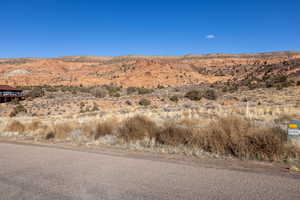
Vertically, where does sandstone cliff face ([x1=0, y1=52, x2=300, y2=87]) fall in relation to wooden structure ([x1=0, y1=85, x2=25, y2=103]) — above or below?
above

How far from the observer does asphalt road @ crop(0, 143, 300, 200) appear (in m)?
3.85

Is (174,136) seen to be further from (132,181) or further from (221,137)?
(132,181)

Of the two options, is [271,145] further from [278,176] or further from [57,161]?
[57,161]

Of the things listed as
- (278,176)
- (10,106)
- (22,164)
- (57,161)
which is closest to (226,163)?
(278,176)

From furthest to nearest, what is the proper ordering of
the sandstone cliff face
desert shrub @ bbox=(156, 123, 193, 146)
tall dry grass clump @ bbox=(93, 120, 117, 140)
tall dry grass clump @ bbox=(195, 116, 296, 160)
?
the sandstone cliff face, tall dry grass clump @ bbox=(93, 120, 117, 140), desert shrub @ bbox=(156, 123, 193, 146), tall dry grass clump @ bbox=(195, 116, 296, 160)

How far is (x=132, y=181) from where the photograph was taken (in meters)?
4.47

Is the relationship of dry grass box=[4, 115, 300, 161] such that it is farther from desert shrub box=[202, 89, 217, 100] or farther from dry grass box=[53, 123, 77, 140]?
desert shrub box=[202, 89, 217, 100]

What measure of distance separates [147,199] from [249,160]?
353 centimetres

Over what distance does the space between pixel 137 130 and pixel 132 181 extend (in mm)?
4820

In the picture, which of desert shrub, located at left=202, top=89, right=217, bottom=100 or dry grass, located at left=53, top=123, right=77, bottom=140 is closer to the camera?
dry grass, located at left=53, top=123, right=77, bottom=140

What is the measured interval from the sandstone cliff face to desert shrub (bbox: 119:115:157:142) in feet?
171

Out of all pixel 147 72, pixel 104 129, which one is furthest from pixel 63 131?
pixel 147 72

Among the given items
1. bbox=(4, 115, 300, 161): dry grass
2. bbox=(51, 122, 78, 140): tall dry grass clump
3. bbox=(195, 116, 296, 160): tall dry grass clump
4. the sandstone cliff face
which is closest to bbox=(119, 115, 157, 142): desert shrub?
bbox=(4, 115, 300, 161): dry grass

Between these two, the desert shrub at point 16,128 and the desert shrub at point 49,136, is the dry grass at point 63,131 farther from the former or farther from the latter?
the desert shrub at point 16,128
